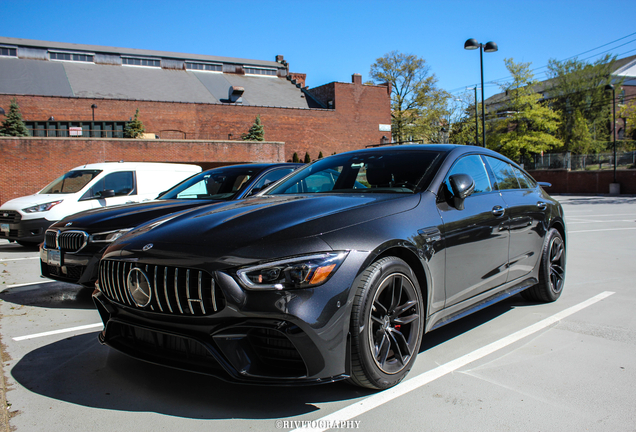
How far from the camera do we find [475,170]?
4305mm

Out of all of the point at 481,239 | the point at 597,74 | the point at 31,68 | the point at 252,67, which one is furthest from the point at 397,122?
the point at 481,239

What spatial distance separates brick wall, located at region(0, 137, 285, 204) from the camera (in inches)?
1062

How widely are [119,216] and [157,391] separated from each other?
124 inches

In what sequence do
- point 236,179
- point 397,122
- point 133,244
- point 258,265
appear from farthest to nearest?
point 397,122, point 236,179, point 133,244, point 258,265

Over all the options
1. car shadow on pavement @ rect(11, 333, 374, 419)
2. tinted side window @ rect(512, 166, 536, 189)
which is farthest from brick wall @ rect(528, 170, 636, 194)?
car shadow on pavement @ rect(11, 333, 374, 419)

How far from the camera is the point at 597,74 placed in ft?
169

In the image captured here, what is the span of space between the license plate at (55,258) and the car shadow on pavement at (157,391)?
2.01 meters

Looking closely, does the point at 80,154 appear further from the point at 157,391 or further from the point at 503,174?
the point at 157,391

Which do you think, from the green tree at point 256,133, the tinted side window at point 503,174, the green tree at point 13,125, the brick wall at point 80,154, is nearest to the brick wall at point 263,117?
the green tree at point 256,133

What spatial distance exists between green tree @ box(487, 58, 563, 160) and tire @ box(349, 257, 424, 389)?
42360 mm

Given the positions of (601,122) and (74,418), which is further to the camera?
(601,122)

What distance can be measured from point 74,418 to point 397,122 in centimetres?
5706

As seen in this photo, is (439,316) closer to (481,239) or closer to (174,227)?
(481,239)

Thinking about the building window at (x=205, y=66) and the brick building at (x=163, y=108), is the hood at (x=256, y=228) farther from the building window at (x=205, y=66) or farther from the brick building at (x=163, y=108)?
the building window at (x=205, y=66)
